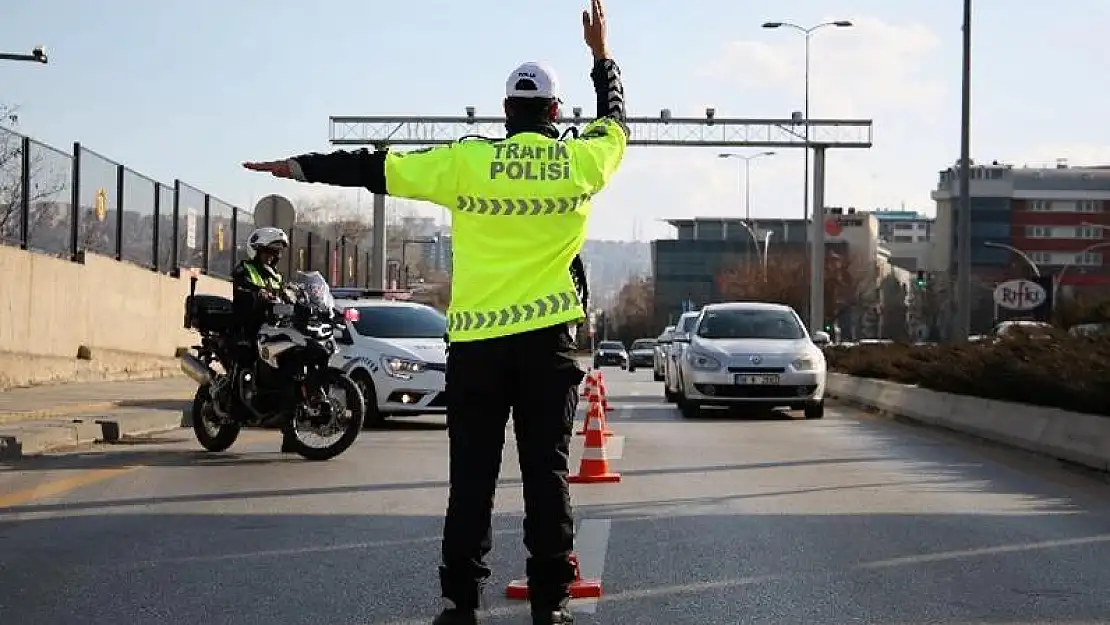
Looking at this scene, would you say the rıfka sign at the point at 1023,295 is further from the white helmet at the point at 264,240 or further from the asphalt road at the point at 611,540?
the white helmet at the point at 264,240

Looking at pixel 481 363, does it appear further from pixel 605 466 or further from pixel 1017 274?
pixel 1017 274

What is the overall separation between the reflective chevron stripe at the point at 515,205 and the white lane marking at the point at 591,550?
1677 millimetres

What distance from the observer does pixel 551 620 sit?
5992 millimetres

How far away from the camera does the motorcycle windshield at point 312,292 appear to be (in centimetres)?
1384

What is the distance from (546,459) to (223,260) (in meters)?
33.1

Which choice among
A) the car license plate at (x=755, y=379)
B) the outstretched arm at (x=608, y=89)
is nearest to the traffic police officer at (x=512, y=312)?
the outstretched arm at (x=608, y=89)

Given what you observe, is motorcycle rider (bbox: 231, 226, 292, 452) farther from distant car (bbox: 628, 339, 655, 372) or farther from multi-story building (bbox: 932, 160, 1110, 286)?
multi-story building (bbox: 932, 160, 1110, 286)

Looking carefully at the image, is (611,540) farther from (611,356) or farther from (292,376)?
(611,356)

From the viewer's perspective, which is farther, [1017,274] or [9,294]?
[1017,274]

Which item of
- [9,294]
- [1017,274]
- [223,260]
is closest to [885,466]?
[9,294]

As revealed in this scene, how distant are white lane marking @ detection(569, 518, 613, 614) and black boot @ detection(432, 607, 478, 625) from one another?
871 mm

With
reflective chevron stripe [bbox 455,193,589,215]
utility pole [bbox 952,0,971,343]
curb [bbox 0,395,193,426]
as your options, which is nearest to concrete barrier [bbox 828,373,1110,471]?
utility pole [bbox 952,0,971,343]

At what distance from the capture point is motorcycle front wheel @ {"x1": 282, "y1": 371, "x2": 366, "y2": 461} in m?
13.8

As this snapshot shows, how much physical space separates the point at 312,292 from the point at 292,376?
722mm
